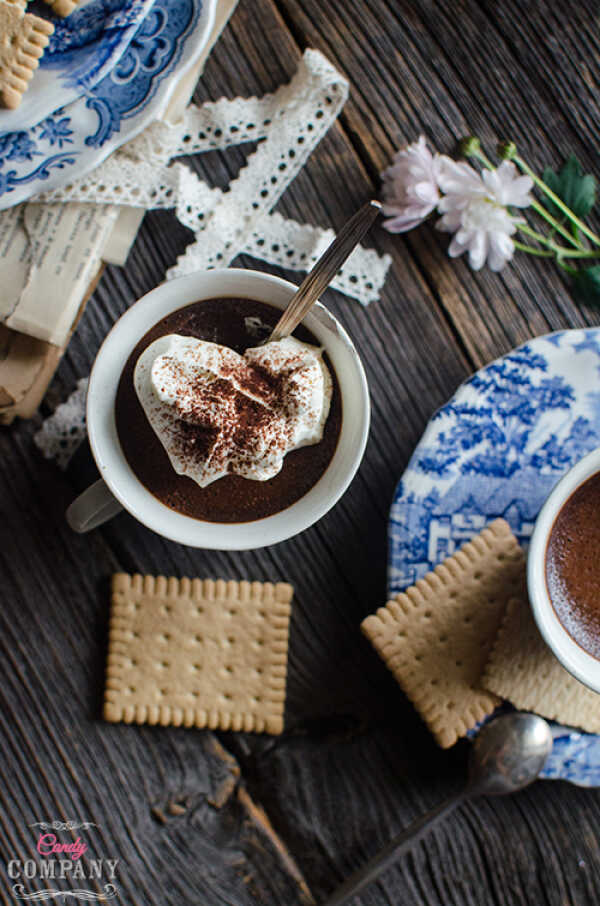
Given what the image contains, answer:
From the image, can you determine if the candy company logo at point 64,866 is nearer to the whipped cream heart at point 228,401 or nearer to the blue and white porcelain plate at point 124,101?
the whipped cream heart at point 228,401

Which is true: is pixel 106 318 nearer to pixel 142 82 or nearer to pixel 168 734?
pixel 142 82

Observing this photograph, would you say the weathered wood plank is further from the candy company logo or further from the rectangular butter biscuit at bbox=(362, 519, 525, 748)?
the candy company logo

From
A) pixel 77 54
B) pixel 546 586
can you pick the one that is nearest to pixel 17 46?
pixel 77 54

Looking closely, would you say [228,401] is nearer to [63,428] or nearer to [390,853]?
[63,428]

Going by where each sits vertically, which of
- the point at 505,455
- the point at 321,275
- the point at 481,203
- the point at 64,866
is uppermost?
the point at 481,203

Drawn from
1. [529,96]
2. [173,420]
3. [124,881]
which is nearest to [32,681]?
[124,881]

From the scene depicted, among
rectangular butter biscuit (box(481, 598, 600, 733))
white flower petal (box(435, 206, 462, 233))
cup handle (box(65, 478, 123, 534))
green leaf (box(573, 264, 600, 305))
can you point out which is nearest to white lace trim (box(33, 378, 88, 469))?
cup handle (box(65, 478, 123, 534))
